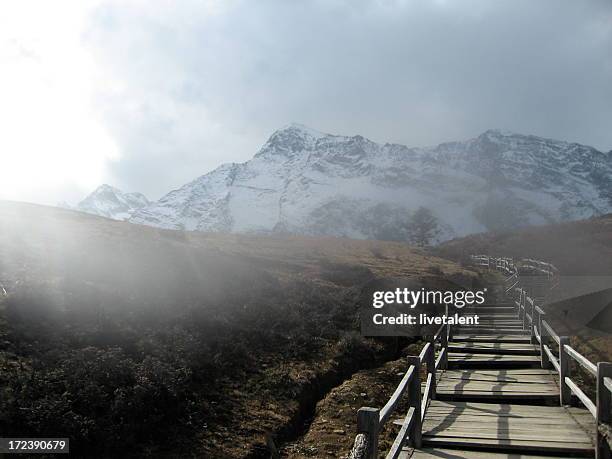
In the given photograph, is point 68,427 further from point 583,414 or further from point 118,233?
point 118,233

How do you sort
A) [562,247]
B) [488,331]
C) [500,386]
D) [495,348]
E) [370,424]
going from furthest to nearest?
[562,247]
[488,331]
[495,348]
[500,386]
[370,424]

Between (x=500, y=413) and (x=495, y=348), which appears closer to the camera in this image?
(x=500, y=413)

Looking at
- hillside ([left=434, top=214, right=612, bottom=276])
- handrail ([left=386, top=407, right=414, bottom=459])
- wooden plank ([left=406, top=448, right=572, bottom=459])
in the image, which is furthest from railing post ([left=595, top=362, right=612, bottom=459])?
hillside ([left=434, top=214, right=612, bottom=276])

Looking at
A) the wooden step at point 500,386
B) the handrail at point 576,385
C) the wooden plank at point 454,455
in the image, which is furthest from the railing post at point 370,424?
the wooden step at point 500,386

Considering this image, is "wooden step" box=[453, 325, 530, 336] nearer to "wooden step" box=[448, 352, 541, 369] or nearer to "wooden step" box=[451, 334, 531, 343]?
"wooden step" box=[451, 334, 531, 343]

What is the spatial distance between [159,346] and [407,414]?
7.20 meters

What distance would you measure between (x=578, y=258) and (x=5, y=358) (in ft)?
117

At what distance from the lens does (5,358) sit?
9.52 meters

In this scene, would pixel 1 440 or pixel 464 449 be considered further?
pixel 1 440

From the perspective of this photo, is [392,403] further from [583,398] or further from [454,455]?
[583,398]

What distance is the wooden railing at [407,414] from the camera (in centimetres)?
462

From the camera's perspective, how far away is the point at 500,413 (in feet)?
26.4

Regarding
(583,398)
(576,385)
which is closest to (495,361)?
(576,385)

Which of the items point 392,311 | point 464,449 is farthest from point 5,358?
point 392,311
